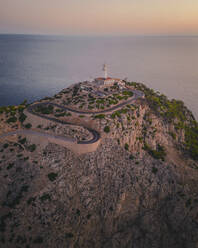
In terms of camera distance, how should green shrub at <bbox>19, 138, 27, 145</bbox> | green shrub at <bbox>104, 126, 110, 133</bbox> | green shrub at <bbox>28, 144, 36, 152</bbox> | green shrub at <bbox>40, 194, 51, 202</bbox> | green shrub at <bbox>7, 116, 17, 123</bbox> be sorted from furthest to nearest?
1. green shrub at <bbox>7, 116, 17, 123</bbox>
2. green shrub at <bbox>104, 126, 110, 133</bbox>
3. green shrub at <bbox>19, 138, 27, 145</bbox>
4. green shrub at <bbox>28, 144, 36, 152</bbox>
5. green shrub at <bbox>40, 194, 51, 202</bbox>

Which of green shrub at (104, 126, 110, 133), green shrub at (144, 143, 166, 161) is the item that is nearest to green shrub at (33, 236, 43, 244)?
green shrub at (104, 126, 110, 133)

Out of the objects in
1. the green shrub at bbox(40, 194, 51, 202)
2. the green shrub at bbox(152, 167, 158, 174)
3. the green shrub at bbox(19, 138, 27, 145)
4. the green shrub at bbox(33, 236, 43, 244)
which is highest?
the green shrub at bbox(19, 138, 27, 145)

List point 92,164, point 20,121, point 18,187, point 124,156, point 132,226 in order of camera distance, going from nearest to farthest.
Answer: point 18,187 → point 132,226 → point 92,164 → point 124,156 → point 20,121

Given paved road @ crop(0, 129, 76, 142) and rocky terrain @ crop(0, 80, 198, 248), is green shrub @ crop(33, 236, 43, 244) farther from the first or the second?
paved road @ crop(0, 129, 76, 142)

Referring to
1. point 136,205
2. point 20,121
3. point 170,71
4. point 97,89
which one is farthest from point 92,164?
point 170,71

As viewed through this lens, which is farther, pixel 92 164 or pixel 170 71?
pixel 170 71

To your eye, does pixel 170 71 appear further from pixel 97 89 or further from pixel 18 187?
pixel 18 187

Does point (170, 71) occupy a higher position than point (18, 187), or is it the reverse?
point (170, 71)

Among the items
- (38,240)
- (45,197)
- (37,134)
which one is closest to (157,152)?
(45,197)
